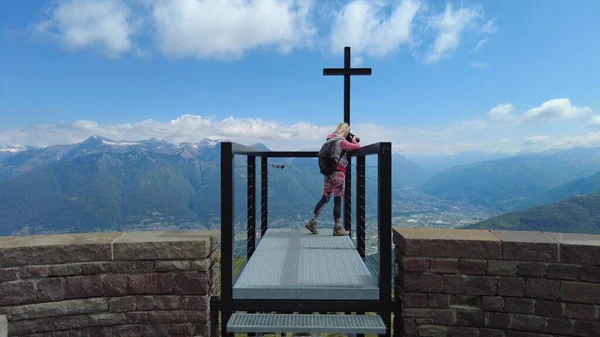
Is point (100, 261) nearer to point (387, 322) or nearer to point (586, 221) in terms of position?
point (387, 322)

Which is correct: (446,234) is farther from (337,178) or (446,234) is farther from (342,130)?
(342,130)

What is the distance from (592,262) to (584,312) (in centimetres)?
43

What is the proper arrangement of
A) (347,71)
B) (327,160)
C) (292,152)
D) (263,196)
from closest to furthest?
(327,160)
(263,196)
(292,152)
(347,71)

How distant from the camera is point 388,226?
3.41m

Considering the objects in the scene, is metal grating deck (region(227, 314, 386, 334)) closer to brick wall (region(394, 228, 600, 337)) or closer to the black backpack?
brick wall (region(394, 228, 600, 337))

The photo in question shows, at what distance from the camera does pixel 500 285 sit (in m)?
3.31

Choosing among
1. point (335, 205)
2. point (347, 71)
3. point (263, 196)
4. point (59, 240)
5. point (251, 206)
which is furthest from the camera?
point (347, 71)

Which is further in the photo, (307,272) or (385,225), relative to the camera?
(307,272)

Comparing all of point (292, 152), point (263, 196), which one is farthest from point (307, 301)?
point (292, 152)

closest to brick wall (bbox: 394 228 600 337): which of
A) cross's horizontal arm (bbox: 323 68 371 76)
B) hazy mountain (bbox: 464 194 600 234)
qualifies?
cross's horizontal arm (bbox: 323 68 371 76)

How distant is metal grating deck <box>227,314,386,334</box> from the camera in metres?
3.25

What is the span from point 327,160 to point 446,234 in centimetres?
213

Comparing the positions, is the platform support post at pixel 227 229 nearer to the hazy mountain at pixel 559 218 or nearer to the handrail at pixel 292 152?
the handrail at pixel 292 152

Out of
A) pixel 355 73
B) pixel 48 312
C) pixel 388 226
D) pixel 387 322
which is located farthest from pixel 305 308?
pixel 355 73
